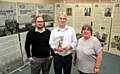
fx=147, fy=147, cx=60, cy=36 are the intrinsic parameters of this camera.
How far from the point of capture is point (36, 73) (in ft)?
8.11

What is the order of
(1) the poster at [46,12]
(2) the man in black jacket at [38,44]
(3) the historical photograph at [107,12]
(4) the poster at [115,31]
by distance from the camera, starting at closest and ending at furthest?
(2) the man in black jacket at [38,44] → (1) the poster at [46,12] → (4) the poster at [115,31] → (3) the historical photograph at [107,12]

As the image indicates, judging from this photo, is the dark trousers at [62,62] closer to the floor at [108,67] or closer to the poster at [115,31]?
the floor at [108,67]

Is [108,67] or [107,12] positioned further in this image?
[107,12]

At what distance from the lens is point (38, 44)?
2338 millimetres

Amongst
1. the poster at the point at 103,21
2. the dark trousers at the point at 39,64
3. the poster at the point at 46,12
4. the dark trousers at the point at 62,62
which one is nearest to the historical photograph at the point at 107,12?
the poster at the point at 103,21

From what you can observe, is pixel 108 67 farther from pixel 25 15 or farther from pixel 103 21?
pixel 25 15

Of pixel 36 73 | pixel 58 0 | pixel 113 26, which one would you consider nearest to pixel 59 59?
pixel 36 73

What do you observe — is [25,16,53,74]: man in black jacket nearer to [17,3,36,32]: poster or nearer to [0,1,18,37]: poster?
[0,1,18,37]: poster

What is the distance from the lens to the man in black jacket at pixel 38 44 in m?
2.31

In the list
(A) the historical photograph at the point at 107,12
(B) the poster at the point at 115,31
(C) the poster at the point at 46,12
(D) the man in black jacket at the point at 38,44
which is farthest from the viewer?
(A) the historical photograph at the point at 107,12

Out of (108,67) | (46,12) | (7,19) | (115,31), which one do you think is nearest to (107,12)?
(115,31)

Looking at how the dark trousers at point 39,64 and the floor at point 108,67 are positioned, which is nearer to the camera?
the dark trousers at point 39,64

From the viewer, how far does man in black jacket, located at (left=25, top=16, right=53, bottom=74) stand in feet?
7.59

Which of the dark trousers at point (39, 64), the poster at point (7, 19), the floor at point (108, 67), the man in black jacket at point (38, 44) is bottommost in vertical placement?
the floor at point (108, 67)
